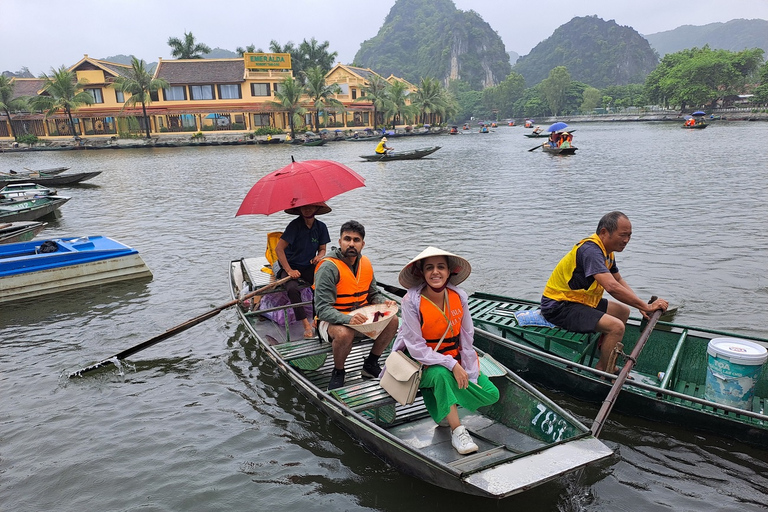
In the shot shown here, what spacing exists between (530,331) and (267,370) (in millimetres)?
3665

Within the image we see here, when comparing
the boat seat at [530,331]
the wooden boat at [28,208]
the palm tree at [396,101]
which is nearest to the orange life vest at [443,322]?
the boat seat at [530,331]

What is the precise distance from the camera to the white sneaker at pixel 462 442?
4.32m

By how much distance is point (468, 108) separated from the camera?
467ft

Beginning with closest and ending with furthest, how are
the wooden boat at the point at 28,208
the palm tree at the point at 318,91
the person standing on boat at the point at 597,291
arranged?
1. the person standing on boat at the point at 597,291
2. the wooden boat at the point at 28,208
3. the palm tree at the point at 318,91

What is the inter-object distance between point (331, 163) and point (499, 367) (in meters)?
3.89

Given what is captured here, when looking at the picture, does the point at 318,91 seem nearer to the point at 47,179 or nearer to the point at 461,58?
the point at 47,179

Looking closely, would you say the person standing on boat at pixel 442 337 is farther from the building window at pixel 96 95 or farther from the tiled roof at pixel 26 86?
the tiled roof at pixel 26 86

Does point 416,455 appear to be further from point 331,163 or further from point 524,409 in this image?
point 331,163

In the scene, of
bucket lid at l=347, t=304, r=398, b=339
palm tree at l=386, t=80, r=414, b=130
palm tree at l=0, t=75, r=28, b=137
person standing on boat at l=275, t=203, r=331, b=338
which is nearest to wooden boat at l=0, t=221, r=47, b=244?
person standing on boat at l=275, t=203, r=331, b=338

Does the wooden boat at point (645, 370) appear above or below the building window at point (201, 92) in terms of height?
below

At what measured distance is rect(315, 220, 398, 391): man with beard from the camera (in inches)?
214

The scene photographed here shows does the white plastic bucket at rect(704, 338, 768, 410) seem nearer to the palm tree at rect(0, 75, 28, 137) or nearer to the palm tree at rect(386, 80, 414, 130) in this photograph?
the palm tree at rect(386, 80, 414, 130)

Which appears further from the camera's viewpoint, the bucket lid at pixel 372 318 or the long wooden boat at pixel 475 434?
the bucket lid at pixel 372 318

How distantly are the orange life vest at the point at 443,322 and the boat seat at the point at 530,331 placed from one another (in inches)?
84.1
